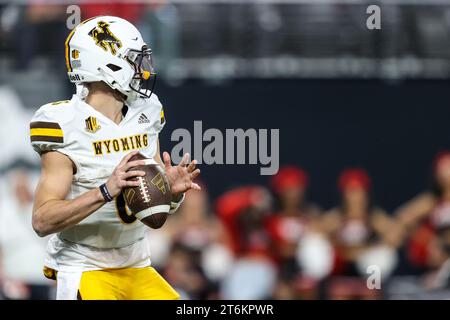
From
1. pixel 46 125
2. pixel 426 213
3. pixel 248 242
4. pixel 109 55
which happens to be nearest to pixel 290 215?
pixel 248 242

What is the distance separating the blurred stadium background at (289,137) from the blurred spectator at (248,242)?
0.03 ft

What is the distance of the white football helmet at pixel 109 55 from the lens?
4.66m

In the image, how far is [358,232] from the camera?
8.30 metres

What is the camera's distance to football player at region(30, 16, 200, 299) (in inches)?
175

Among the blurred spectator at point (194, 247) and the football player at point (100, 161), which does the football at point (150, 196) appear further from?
the blurred spectator at point (194, 247)

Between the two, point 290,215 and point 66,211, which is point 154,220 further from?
point 290,215

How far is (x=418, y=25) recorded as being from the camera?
8516mm

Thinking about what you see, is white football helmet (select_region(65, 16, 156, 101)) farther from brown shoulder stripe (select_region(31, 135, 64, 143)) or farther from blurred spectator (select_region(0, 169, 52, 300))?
blurred spectator (select_region(0, 169, 52, 300))

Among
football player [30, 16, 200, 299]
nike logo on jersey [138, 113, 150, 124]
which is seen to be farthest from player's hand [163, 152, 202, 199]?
nike logo on jersey [138, 113, 150, 124]

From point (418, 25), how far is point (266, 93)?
126cm
